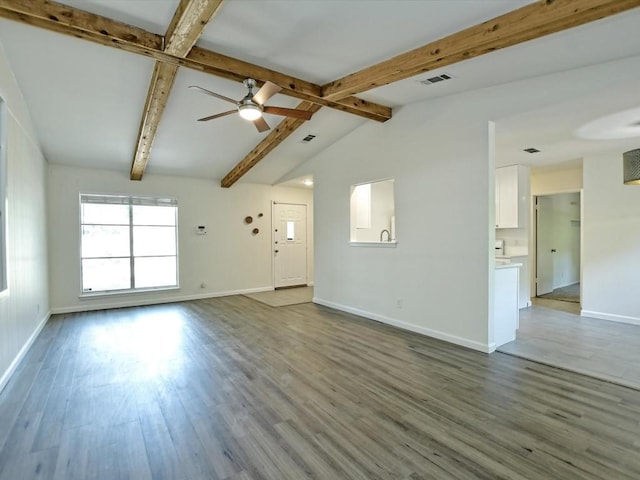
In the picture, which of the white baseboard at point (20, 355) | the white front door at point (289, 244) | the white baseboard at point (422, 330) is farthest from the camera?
the white front door at point (289, 244)

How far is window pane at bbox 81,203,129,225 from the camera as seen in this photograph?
605cm

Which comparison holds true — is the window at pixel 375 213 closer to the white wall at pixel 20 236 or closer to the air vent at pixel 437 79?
the air vent at pixel 437 79

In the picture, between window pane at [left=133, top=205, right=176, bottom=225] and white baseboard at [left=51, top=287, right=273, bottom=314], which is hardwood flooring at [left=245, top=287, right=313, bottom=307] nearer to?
white baseboard at [left=51, top=287, right=273, bottom=314]

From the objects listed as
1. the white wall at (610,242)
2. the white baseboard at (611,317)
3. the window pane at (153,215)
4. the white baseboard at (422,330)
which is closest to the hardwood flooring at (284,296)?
the white baseboard at (422,330)

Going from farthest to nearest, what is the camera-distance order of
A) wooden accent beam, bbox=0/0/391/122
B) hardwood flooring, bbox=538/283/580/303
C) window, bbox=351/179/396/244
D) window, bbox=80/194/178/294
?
window, bbox=351/179/396/244 < hardwood flooring, bbox=538/283/580/303 < window, bbox=80/194/178/294 < wooden accent beam, bbox=0/0/391/122

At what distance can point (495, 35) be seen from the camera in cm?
255

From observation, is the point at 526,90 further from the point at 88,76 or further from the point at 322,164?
the point at 88,76

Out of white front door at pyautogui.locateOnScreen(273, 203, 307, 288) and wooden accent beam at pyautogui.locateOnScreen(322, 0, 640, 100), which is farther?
white front door at pyautogui.locateOnScreen(273, 203, 307, 288)

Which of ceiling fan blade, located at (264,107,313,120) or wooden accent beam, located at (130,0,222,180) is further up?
wooden accent beam, located at (130,0,222,180)

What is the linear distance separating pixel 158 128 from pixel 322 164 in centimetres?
282

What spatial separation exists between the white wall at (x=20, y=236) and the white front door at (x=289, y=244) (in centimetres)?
456

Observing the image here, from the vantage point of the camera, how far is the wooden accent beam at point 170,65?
247cm

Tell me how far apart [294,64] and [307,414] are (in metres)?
3.38

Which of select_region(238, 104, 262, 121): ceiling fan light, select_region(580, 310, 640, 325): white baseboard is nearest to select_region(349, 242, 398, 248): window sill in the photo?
select_region(238, 104, 262, 121): ceiling fan light
